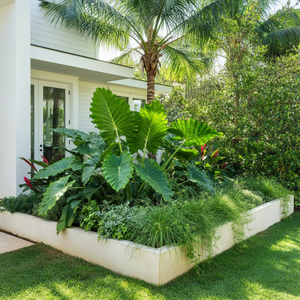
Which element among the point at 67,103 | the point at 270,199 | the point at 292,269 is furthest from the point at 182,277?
the point at 67,103

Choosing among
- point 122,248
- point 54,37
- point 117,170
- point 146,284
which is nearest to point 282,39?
point 54,37

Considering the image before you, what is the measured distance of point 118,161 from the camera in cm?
377

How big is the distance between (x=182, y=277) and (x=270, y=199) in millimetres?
3164

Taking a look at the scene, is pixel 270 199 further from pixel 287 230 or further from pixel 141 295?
pixel 141 295

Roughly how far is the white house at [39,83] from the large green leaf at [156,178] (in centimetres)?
262

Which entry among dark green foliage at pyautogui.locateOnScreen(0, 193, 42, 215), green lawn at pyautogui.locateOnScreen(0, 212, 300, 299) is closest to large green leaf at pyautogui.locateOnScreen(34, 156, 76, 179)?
dark green foliage at pyautogui.locateOnScreen(0, 193, 42, 215)

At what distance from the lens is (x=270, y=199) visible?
18.7 ft

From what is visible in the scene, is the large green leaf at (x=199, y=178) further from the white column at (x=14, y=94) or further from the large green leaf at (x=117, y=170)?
the white column at (x=14, y=94)

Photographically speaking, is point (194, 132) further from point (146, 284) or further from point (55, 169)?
point (146, 284)

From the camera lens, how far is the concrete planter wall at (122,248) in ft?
10.1

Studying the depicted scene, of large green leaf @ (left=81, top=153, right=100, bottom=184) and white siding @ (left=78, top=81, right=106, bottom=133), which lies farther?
white siding @ (left=78, top=81, right=106, bottom=133)

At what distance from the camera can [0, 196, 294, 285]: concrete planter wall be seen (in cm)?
308

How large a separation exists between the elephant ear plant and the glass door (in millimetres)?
3053

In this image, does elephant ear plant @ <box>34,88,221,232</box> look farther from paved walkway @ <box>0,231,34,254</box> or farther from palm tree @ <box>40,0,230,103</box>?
palm tree @ <box>40,0,230,103</box>
